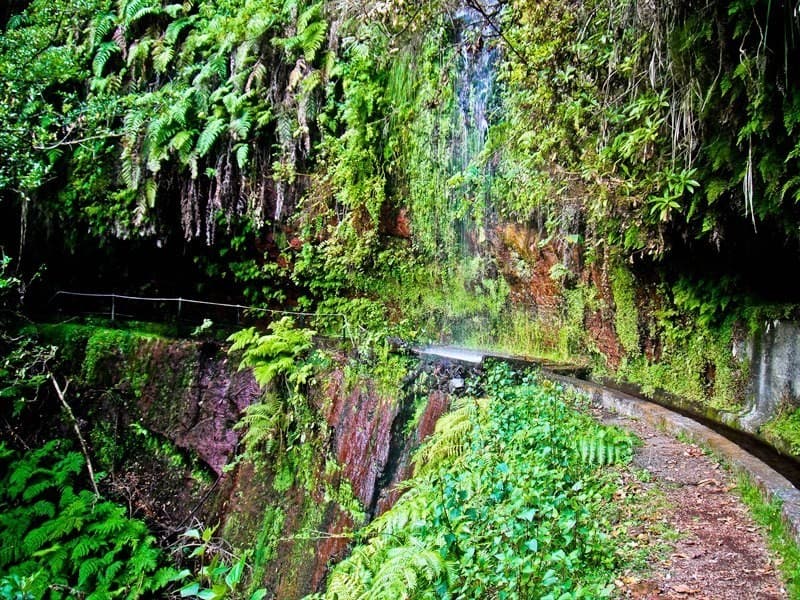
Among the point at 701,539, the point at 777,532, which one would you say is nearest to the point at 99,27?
the point at 701,539

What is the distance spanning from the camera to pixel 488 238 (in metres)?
7.54

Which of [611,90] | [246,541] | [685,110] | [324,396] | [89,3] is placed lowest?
[246,541]

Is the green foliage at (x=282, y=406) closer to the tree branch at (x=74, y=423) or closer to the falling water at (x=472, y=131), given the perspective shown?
the tree branch at (x=74, y=423)

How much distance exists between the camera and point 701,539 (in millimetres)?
2762

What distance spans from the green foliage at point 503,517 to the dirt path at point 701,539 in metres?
0.21

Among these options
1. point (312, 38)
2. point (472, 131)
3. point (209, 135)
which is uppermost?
point (312, 38)

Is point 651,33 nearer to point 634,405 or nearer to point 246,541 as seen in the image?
point 634,405

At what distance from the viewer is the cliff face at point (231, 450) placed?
5.35 m

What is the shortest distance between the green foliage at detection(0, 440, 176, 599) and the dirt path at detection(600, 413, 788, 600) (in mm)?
5200

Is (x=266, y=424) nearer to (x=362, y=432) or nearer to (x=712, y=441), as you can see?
(x=362, y=432)

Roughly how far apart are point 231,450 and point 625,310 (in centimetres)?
555

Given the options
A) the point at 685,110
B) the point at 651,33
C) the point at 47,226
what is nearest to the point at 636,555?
the point at 685,110

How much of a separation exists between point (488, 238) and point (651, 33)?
12.1 ft

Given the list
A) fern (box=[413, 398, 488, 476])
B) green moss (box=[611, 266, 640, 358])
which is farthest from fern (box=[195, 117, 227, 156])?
green moss (box=[611, 266, 640, 358])
